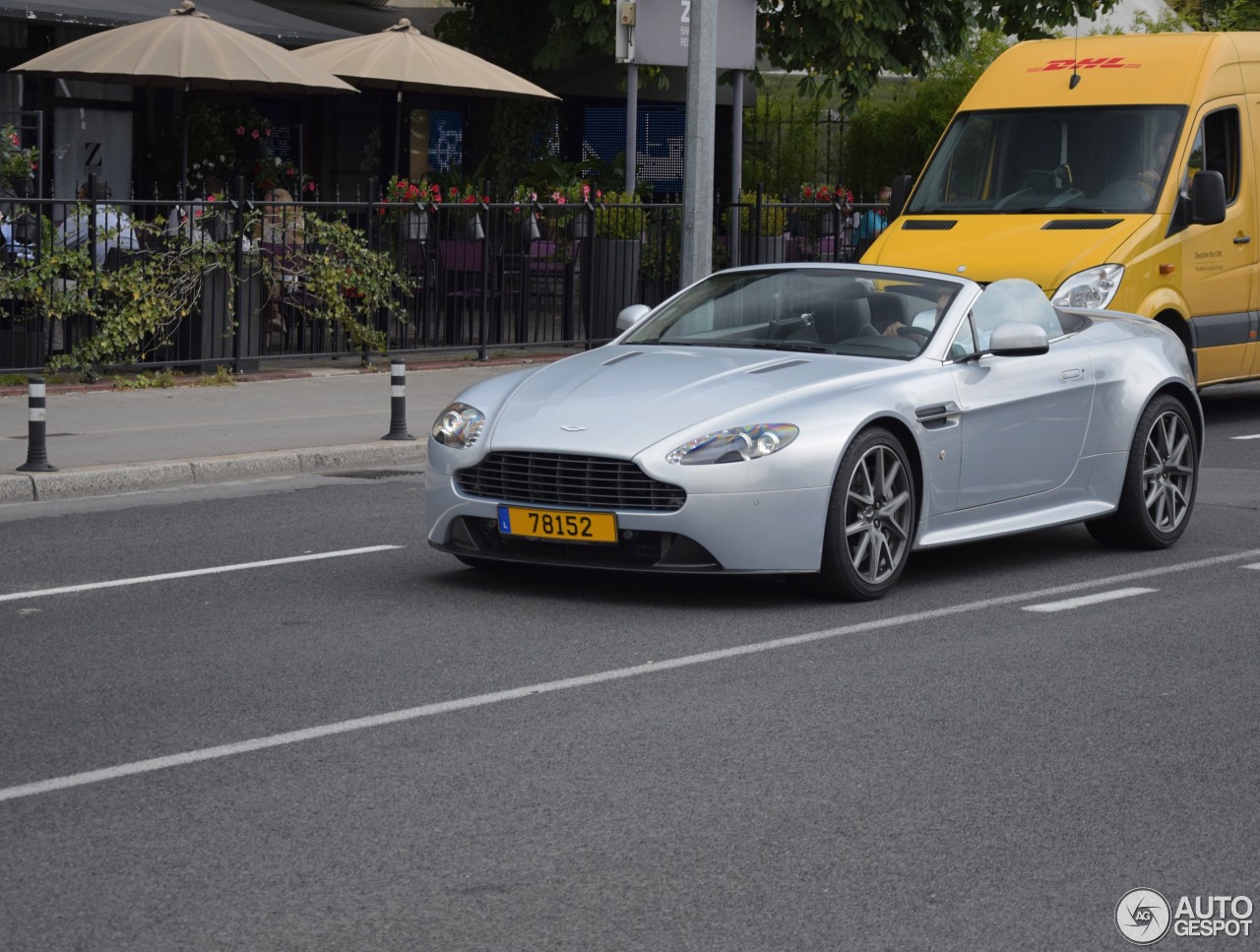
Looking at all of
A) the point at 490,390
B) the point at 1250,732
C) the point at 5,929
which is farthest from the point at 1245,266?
the point at 5,929

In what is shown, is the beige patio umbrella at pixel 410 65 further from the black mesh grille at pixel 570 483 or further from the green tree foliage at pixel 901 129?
the black mesh grille at pixel 570 483

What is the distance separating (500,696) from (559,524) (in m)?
1.47

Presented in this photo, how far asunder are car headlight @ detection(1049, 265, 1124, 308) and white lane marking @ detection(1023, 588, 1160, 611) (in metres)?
5.45

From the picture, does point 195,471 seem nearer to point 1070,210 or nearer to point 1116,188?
point 1070,210

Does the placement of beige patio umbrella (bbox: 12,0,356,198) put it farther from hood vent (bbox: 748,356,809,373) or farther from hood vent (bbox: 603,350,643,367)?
hood vent (bbox: 748,356,809,373)

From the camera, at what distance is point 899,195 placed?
16.1 meters

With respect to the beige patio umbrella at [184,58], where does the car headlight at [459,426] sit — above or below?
below

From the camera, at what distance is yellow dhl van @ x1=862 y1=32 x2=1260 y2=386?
1420 cm

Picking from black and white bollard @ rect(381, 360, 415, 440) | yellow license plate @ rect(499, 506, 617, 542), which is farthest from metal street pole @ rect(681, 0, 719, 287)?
yellow license plate @ rect(499, 506, 617, 542)

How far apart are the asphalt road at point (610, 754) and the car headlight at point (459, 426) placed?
24.9 inches

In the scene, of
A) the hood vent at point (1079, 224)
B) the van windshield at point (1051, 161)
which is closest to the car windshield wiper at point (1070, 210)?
the van windshield at point (1051, 161)

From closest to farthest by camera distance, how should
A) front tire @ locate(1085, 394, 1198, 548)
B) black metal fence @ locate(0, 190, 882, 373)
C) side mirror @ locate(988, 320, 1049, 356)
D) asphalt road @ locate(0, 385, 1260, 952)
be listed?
asphalt road @ locate(0, 385, 1260, 952)
side mirror @ locate(988, 320, 1049, 356)
front tire @ locate(1085, 394, 1198, 548)
black metal fence @ locate(0, 190, 882, 373)

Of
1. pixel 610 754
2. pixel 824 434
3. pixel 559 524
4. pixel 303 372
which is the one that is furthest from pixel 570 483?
pixel 303 372

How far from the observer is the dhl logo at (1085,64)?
15.3m
